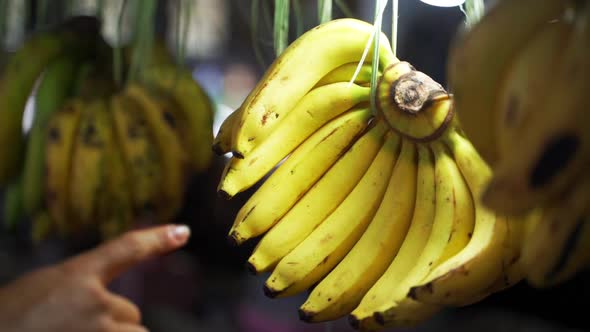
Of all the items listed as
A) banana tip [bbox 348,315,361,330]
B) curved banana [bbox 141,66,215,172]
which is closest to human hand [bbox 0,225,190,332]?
curved banana [bbox 141,66,215,172]

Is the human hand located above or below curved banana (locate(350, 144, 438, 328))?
below

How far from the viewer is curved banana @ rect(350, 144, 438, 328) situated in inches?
25.7

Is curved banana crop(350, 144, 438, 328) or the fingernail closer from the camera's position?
curved banana crop(350, 144, 438, 328)

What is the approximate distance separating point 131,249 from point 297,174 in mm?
535

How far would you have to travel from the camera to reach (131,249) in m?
1.16

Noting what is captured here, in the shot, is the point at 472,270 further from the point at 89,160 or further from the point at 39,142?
the point at 39,142

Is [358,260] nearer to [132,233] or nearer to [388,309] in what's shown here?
[388,309]

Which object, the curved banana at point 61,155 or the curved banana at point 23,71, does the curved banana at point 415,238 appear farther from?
the curved banana at point 23,71

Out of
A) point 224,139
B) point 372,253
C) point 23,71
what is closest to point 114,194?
point 23,71

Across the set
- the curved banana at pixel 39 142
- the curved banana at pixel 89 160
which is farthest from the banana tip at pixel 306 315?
the curved banana at pixel 39 142

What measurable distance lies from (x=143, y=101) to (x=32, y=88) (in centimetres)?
27

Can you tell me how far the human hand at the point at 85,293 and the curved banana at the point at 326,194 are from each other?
483 mm

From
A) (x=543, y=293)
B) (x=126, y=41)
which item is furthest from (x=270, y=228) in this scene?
(x=543, y=293)

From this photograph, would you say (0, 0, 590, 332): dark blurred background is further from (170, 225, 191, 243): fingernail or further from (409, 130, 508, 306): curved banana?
(409, 130, 508, 306): curved banana
